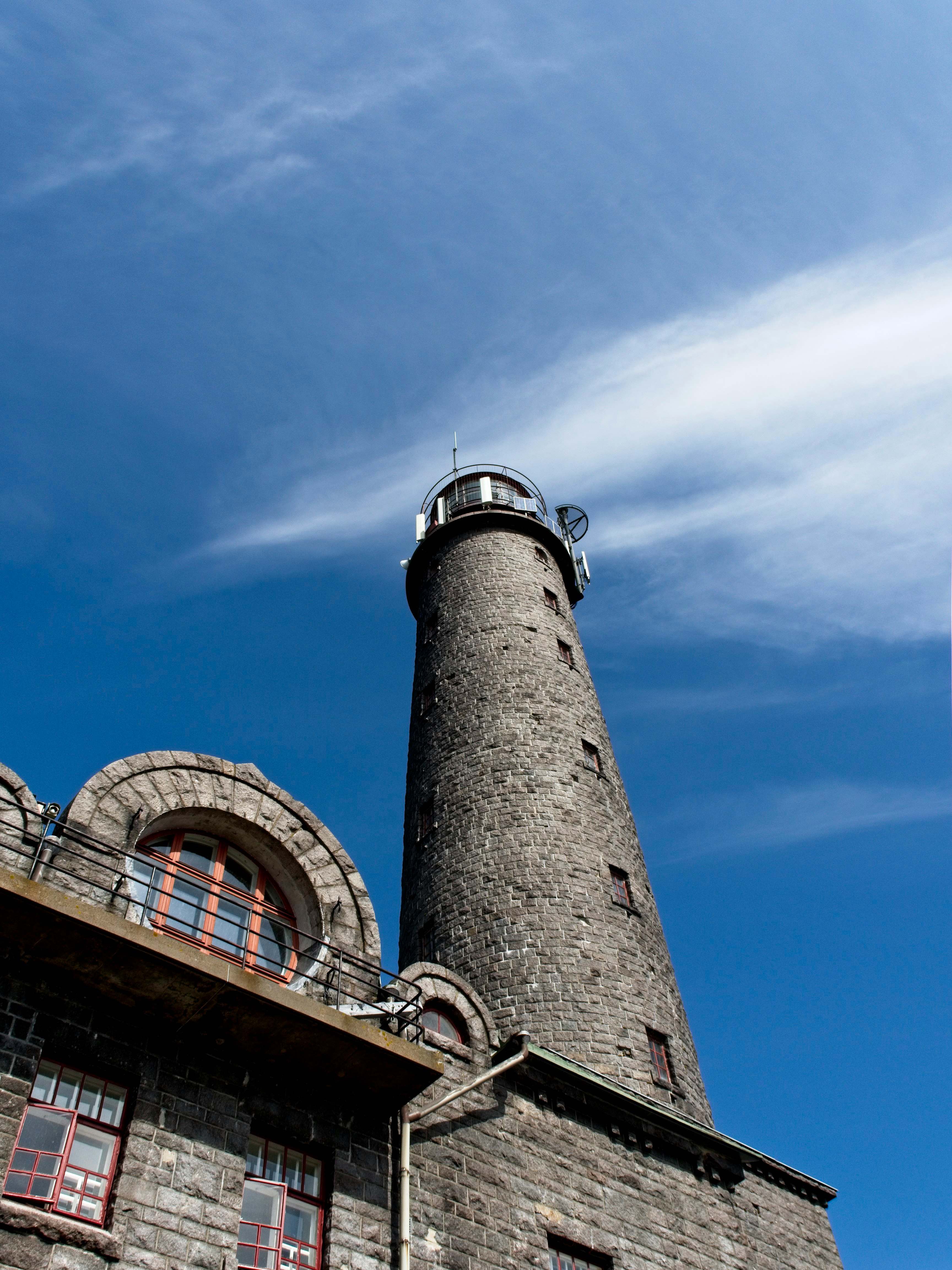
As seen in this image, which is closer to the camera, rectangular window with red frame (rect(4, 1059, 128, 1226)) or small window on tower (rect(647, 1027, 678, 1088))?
rectangular window with red frame (rect(4, 1059, 128, 1226))

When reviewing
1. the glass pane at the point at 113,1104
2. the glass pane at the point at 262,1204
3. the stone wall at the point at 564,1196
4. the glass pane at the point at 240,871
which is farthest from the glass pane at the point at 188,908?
the stone wall at the point at 564,1196

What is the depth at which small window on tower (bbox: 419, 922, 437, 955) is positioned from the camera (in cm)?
1802

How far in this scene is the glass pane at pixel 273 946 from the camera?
11852 mm

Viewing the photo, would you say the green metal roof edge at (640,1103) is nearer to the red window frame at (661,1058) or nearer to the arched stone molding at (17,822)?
the red window frame at (661,1058)

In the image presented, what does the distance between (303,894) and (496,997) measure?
17.0ft

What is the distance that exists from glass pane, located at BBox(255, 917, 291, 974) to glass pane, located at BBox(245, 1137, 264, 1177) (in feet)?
6.06

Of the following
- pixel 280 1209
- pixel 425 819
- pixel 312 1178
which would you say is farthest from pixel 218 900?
pixel 425 819

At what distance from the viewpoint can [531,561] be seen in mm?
26031

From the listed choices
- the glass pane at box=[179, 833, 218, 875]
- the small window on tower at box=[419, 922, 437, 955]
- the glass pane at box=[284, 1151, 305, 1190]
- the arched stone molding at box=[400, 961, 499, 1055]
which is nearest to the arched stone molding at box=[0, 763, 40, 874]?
the glass pane at box=[179, 833, 218, 875]

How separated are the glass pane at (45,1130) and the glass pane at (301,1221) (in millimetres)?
2299

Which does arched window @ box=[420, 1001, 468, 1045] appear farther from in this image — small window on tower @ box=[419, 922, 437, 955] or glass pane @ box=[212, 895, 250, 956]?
small window on tower @ box=[419, 922, 437, 955]

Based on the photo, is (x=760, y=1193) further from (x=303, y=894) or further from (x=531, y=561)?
(x=531, y=561)

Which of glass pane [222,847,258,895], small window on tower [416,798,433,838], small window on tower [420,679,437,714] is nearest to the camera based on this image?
glass pane [222,847,258,895]

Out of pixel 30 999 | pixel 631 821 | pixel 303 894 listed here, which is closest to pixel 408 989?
pixel 303 894
